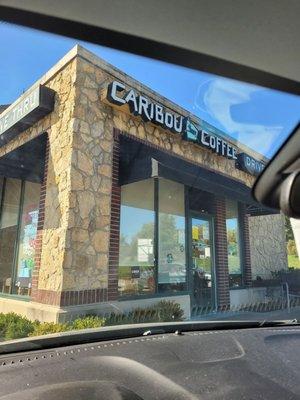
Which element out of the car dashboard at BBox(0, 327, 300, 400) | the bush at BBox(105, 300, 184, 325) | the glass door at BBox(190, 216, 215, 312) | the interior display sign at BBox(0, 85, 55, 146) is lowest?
the car dashboard at BBox(0, 327, 300, 400)

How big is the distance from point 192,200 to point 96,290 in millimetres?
3879

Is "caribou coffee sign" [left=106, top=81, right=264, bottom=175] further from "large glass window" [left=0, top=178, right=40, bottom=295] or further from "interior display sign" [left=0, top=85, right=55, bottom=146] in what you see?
"large glass window" [left=0, top=178, right=40, bottom=295]

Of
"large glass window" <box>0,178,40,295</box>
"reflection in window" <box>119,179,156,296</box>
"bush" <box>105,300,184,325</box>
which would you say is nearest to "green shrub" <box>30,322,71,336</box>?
"bush" <box>105,300,184,325</box>

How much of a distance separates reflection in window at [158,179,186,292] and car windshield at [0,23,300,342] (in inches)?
0.9

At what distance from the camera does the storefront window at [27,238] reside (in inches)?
342

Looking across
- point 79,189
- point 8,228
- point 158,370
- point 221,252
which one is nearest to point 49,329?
point 79,189

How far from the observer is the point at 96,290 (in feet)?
23.5

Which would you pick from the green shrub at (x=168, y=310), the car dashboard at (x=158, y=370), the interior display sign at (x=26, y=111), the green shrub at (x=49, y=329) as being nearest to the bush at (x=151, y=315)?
the green shrub at (x=168, y=310)

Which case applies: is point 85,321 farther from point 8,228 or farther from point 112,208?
point 8,228

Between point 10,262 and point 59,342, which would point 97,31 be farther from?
point 10,262

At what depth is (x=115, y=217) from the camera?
7.83 metres

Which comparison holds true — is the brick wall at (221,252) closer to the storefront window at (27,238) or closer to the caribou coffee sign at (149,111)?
the caribou coffee sign at (149,111)

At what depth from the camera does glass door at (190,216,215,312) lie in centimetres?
990

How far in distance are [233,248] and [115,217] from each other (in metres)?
4.06
